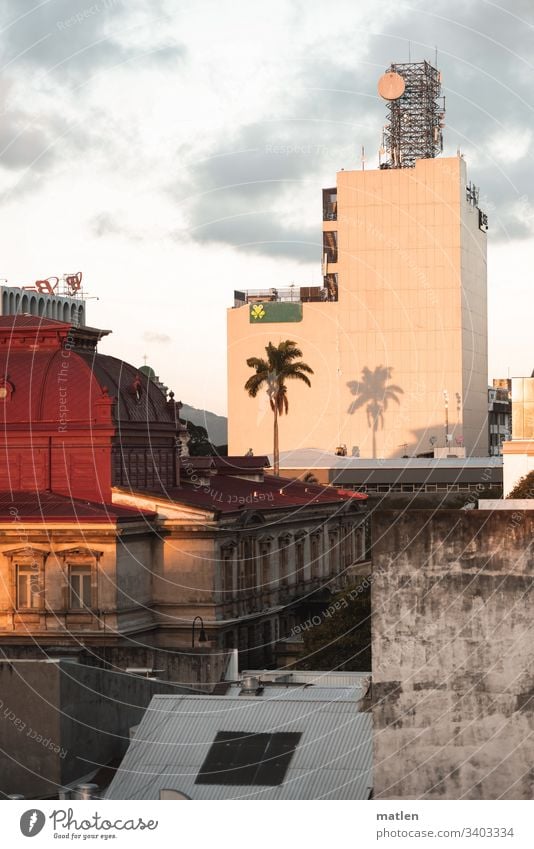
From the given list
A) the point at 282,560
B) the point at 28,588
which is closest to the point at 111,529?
the point at 28,588

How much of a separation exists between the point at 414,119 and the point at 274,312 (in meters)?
23.8

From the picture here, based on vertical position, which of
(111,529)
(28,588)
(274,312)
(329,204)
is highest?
(329,204)

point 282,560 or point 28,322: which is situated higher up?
point 28,322

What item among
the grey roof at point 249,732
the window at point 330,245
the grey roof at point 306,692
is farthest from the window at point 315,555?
the window at point 330,245

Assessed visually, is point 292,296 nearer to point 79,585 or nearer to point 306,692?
point 79,585

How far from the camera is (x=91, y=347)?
81750 mm

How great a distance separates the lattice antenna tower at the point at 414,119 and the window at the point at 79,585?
3369 inches

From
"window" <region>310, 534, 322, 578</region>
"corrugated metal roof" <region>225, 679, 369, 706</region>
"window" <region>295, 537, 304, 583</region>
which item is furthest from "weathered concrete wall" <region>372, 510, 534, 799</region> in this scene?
"window" <region>310, 534, 322, 578</region>

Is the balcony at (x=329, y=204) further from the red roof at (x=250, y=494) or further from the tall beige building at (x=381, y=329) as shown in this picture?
the red roof at (x=250, y=494)

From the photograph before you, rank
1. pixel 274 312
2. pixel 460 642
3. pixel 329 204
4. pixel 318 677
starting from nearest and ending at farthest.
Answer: pixel 460 642 → pixel 318 677 → pixel 274 312 → pixel 329 204

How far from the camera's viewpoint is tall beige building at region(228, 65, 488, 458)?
469 feet

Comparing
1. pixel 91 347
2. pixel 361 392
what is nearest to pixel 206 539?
pixel 91 347

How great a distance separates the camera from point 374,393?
14538cm
